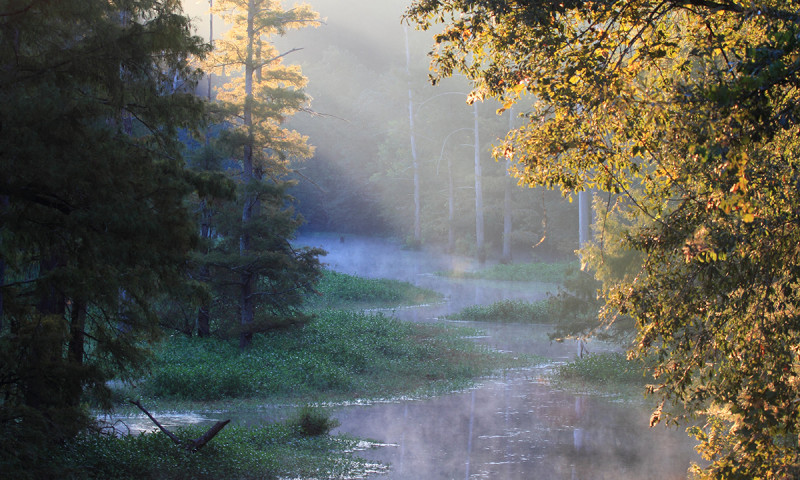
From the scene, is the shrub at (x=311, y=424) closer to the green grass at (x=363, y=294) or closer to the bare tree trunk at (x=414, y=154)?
the green grass at (x=363, y=294)

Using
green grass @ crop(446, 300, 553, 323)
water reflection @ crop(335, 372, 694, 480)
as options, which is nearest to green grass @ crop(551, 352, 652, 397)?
water reflection @ crop(335, 372, 694, 480)

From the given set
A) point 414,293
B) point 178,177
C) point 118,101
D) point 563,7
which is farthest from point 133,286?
point 414,293

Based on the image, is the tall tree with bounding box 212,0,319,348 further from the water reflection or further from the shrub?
the shrub

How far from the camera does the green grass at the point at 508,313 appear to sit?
29561 mm

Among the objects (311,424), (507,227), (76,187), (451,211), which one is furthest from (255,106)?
(451,211)

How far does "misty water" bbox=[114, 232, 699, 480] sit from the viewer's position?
11066mm

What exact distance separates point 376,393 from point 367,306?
16189 mm

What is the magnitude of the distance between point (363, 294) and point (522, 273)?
14.4 m

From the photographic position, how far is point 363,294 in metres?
34.7

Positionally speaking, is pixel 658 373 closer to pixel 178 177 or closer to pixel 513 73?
pixel 513 73

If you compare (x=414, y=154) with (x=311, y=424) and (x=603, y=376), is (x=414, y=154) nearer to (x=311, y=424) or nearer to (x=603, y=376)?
(x=603, y=376)

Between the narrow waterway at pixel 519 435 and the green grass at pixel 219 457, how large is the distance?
0.73m

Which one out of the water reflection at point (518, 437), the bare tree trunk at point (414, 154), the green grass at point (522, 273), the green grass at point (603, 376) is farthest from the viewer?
the bare tree trunk at point (414, 154)

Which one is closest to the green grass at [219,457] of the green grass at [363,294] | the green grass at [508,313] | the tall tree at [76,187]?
the tall tree at [76,187]
